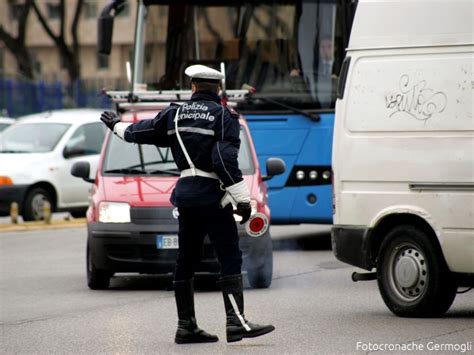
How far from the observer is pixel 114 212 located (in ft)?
43.2

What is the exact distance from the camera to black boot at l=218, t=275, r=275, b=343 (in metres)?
9.24

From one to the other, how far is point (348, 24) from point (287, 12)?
0.83 meters

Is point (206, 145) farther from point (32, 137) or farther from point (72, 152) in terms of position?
point (32, 137)

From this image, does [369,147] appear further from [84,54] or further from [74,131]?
[84,54]

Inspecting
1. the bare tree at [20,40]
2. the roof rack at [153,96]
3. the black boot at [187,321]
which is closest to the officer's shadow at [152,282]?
the roof rack at [153,96]

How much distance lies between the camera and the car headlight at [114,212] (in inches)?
516

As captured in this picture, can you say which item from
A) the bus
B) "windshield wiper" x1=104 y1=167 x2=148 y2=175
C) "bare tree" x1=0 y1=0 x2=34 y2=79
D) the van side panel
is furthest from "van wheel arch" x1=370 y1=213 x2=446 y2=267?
"bare tree" x1=0 y1=0 x2=34 y2=79

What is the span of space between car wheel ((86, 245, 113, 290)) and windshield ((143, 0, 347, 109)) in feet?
15.1

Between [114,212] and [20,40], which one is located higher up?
[20,40]

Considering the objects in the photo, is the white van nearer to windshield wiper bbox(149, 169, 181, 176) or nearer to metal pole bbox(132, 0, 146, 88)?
windshield wiper bbox(149, 169, 181, 176)

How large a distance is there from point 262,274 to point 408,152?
2.86 m

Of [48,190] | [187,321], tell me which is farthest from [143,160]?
[48,190]

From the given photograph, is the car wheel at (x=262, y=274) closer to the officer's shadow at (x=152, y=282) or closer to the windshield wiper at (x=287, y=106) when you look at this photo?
the officer's shadow at (x=152, y=282)

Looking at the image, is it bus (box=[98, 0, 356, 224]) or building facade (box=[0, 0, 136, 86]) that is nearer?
bus (box=[98, 0, 356, 224])
